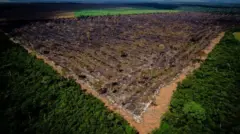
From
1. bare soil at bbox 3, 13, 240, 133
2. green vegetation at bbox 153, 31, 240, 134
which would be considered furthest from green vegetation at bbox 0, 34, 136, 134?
green vegetation at bbox 153, 31, 240, 134

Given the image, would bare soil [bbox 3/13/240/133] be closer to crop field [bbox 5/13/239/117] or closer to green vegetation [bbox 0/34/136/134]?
crop field [bbox 5/13/239/117]

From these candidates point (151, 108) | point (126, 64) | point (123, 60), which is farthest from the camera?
point (123, 60)

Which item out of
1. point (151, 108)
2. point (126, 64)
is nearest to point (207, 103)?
point (151, 108)

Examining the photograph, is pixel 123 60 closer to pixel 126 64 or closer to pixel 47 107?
pixel 126 64

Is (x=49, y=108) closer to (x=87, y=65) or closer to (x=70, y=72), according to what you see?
(x=70, y=72)

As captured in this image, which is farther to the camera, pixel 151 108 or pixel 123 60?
pixel 123 60

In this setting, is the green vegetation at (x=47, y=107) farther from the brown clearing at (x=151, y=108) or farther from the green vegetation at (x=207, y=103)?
the green vegetation at (x=207, y=103)
